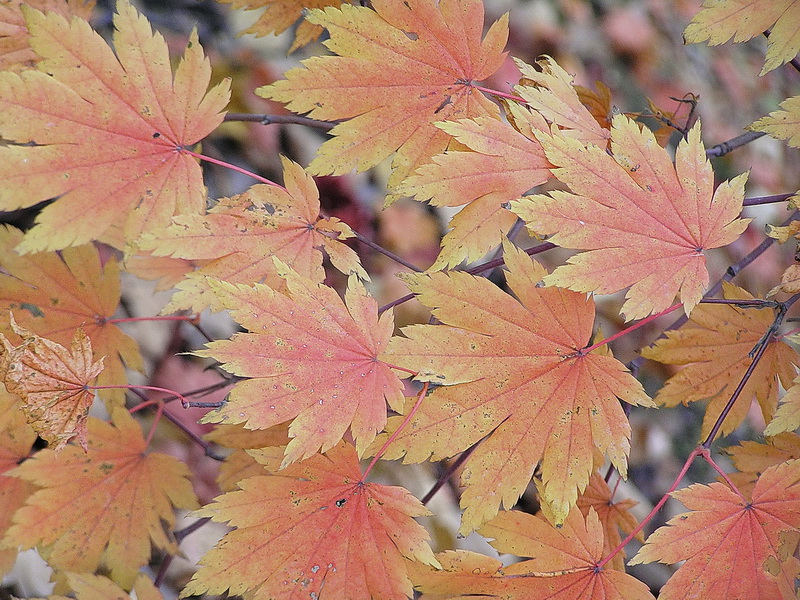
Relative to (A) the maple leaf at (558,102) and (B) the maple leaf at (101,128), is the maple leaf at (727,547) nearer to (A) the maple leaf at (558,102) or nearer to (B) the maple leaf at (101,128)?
(A) the maple leaf at (558,102)

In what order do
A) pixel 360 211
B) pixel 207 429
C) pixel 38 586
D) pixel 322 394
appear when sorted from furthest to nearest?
pixel 360 211, pixel 207 429, pixel 38 586, pixel 322 394

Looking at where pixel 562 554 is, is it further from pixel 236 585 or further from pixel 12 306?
pixel 12 306

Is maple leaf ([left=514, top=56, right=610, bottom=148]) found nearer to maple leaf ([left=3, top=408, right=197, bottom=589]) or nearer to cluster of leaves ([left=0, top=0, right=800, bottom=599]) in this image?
cluster of leaves ([left=0, top=0, right=800, bottom=599])

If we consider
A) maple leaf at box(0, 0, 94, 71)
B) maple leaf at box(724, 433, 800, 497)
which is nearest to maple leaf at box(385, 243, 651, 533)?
maple leaf at box(724, 433, 800, 497)

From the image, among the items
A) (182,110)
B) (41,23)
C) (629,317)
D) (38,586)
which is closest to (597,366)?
(629,317)

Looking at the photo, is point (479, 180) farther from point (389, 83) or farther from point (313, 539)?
point (313, 539)

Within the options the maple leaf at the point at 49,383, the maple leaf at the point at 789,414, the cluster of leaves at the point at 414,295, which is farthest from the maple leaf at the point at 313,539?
the maple leaf at the point at 789,414
